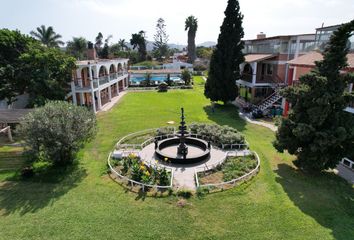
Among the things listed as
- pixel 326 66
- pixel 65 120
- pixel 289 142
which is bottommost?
pixel 289 142

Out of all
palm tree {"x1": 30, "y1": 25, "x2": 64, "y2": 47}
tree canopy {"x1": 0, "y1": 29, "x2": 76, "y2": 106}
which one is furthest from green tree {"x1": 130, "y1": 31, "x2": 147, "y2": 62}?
tree canopy {"x1": 0, "y1": 29, "x2": 76, "y2": 106}

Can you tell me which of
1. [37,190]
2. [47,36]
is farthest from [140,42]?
[37,190]

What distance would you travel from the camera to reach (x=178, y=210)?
11172 millimetres

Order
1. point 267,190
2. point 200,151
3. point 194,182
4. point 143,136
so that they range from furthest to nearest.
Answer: point 143,136 → point 200,151 → point 194,182 → point 267,190

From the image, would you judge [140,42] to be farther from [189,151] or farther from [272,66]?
[189,151]

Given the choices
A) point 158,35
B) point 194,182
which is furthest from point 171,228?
point 158,35

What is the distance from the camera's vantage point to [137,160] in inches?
631

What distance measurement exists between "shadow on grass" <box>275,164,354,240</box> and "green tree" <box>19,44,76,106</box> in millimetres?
22758

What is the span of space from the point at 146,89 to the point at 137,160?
34079 millimetres

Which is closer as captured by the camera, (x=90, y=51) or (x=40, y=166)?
(x=40, y=166)

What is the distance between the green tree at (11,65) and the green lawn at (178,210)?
14.4 metres

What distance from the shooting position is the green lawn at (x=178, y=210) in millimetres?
9797

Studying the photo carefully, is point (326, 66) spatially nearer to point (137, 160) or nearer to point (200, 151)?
point (200, 151)

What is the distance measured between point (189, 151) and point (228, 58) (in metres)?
17.2
